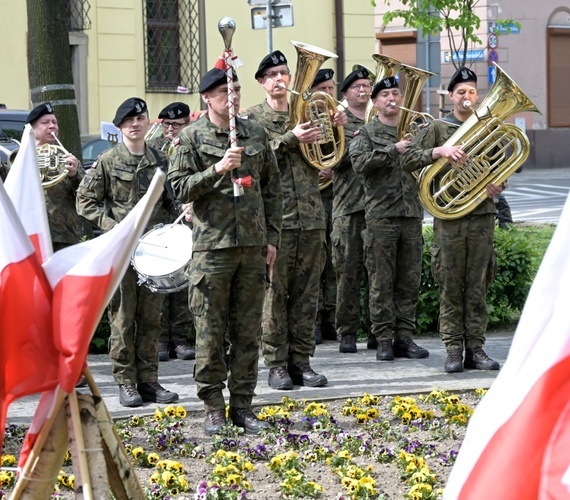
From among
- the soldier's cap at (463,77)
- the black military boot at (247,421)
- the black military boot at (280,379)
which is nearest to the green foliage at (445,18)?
the soldier's cap at (463,77)

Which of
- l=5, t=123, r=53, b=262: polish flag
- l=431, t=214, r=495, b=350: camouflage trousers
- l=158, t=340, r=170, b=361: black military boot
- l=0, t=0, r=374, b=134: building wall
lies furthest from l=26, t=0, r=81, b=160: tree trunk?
l=0, t=0, r=374, b=134: building wall

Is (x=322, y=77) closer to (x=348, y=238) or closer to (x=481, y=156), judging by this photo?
(x=481, y=156)

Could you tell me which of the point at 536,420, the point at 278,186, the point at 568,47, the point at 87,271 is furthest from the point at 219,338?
the point at 568,47

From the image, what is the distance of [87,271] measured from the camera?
3.90 metres

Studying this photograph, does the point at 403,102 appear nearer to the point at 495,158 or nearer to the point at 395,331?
the point at 495,158

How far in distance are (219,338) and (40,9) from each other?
4630 millimetres

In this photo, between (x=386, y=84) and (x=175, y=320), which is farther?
(x=175, y=320)

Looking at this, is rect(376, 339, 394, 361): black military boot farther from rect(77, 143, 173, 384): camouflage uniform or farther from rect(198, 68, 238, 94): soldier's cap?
rect(198, 68, 238, 94): soldier's cap

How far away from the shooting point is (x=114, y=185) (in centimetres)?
844

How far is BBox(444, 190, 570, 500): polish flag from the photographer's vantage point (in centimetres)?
299

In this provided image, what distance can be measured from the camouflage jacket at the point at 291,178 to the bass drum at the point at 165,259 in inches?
39.5

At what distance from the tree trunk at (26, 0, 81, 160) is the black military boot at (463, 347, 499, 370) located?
3.85 m

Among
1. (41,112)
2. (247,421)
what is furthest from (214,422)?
(41,112)

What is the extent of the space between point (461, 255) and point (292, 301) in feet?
4.14
